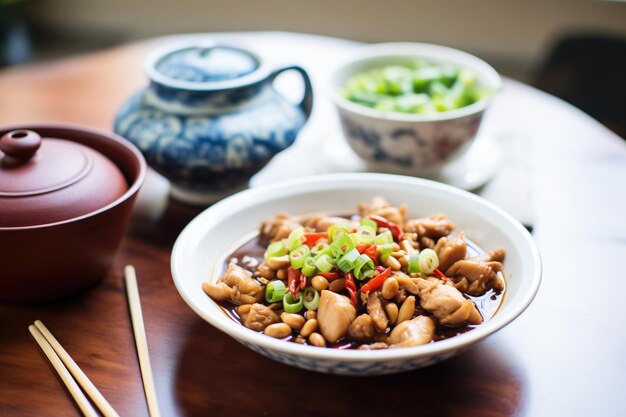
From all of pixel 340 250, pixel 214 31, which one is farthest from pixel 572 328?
pixel 214 31

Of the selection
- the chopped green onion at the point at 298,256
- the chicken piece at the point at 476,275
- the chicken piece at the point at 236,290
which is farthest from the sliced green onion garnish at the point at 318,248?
the chicken piece at the point at 476,275

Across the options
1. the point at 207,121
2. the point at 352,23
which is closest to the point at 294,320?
the point at 207,121

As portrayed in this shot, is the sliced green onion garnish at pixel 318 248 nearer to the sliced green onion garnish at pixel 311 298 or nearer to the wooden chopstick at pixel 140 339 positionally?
the sliced green onion garnish at pixel 311 298

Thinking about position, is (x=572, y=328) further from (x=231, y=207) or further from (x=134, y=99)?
(x=134, y=99)

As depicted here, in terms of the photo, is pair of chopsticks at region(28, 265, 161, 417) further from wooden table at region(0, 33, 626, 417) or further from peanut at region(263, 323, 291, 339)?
peanut at region(263, 323, 291, 339)

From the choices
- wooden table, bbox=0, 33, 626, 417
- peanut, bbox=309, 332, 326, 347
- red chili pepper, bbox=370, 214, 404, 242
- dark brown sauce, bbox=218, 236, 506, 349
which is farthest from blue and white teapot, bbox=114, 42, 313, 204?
peanut, bbox=309, 332, 326, 347
